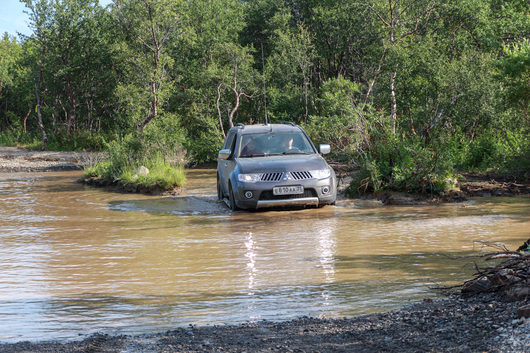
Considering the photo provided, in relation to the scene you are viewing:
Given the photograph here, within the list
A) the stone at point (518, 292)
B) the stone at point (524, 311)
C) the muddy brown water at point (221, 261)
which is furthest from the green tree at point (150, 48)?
the stone at point (524, 311)

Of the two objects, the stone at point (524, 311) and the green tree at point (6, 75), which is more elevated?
the green tree at point (6, 75)

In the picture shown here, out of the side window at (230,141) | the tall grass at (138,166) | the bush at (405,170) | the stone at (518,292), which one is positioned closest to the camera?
the stone at (518,292)

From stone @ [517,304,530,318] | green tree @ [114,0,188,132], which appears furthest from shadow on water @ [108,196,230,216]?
green tree @ [114,0,188,132]

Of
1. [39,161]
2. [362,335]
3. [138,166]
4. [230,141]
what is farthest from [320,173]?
[39,161]

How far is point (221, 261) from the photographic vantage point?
329 inches

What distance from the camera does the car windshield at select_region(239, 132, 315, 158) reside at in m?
12.9

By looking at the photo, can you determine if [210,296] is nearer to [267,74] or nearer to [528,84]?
[528,84]

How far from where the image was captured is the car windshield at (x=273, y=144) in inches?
510

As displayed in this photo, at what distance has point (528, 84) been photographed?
15.4 metres

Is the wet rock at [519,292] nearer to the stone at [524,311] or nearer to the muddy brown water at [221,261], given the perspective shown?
the stone at [524,311]

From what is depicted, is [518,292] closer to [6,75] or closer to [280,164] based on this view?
[280,164]

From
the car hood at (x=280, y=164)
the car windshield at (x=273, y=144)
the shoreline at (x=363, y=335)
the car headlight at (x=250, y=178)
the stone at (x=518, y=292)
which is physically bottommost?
the shoreline at (x=363, y=335)

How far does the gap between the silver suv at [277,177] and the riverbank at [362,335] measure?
21.7 feet

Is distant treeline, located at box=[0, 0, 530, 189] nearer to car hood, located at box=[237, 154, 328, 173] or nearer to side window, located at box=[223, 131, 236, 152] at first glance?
car hood, located at box=[237, 154, 328, 173]
